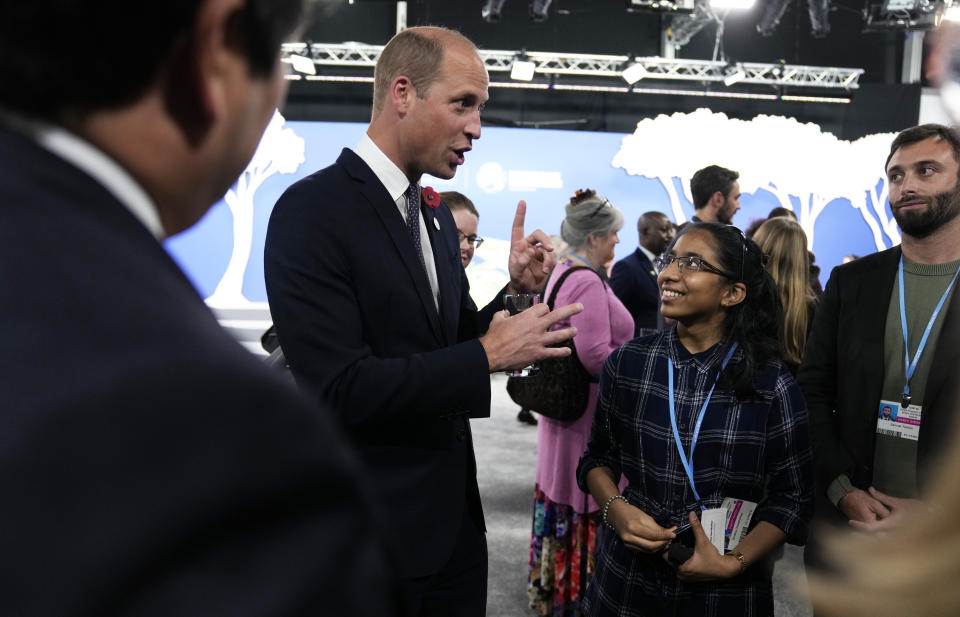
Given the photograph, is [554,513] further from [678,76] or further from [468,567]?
[678,76]

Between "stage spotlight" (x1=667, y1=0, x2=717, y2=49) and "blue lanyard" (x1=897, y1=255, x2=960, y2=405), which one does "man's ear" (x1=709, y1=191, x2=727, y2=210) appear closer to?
"blue lanyard" (x1=897, y1=255, x2=960, y2=405)

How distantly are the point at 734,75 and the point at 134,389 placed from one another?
10825 millimetres

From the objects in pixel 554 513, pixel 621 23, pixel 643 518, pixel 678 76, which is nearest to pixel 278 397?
pixel 643 518

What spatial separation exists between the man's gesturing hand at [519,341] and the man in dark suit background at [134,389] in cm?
112

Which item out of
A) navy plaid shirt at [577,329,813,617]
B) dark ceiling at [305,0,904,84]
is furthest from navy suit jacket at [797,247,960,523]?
dark ceiling at [305,0,904,84]

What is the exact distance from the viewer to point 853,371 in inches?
89.5

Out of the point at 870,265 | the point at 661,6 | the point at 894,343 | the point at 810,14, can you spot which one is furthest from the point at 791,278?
the point at 810,14

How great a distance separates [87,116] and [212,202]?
11 centimetres

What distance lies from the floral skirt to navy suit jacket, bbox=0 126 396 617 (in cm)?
296

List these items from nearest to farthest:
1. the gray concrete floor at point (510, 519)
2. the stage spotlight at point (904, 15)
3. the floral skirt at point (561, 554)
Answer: the floral skirt at point (561, 554) → the gray concrete floor at point (510, 519) → the stage spotlight at point (904, 15)

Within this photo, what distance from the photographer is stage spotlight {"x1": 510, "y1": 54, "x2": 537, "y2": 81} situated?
382 inches

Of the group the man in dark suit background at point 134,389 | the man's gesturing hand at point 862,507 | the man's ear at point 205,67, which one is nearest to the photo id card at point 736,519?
the man's gesturing hand at point 862,507

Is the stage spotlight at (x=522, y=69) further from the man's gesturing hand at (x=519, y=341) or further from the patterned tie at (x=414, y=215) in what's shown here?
the man's gesturing hand at (x=519, y=341)

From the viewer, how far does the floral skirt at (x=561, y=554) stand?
3.22m
